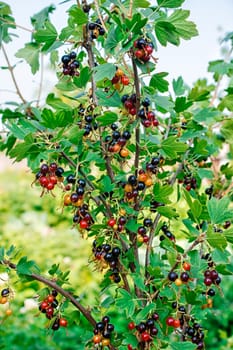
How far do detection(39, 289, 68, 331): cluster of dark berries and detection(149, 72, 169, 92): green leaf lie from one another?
60cm

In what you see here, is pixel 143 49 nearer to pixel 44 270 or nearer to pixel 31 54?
pixel 31 54

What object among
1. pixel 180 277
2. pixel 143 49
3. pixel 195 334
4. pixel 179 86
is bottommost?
pixel 195 334

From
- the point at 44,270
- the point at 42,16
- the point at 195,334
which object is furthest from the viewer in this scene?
the point at 44,270

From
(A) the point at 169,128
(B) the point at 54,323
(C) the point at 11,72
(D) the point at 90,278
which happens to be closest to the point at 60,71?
(A) the point at 169,128

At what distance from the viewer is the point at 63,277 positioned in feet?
4.70

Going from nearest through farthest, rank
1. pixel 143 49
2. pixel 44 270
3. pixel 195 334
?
pixel 143 49 → pixel 195 334 → pixel 44 270

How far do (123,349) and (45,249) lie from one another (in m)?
3.76

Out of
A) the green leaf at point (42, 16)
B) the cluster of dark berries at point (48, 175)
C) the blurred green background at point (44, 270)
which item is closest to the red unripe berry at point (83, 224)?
the cluster of dark berries at point (48, 175)

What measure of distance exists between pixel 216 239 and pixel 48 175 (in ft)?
1.30

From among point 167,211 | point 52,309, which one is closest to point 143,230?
point 167,211

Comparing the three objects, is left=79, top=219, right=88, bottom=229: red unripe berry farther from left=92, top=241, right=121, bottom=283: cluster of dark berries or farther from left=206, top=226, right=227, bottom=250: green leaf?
left=206, top=226, right=227, bottom=250: green leaf

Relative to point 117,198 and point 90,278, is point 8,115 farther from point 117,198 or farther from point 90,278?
point 90,278

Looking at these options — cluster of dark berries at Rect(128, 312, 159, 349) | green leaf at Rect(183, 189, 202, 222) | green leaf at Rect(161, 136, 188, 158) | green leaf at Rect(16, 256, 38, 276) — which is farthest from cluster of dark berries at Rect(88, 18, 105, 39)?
cluster of dark berries at Rect(128, 312, 159, 349)

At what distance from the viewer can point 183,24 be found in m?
1.16
